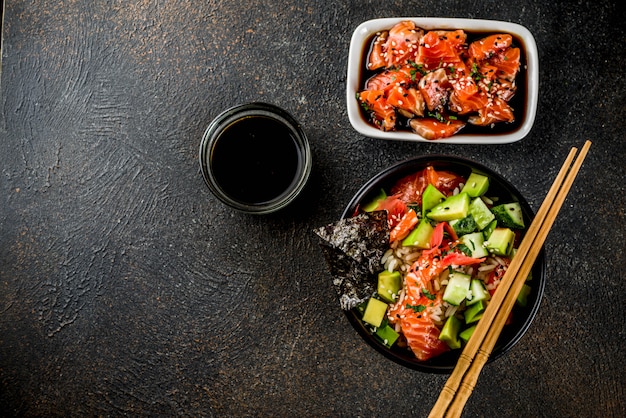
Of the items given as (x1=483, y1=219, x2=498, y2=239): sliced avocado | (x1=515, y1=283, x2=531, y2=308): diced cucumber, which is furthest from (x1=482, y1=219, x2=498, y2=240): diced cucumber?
A: (x1=515, y1=283, x2=531, y2=308): diced cucumber

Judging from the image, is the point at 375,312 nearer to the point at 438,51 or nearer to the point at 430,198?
the point at 430,198

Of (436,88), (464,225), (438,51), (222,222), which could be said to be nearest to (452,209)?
(464,225)

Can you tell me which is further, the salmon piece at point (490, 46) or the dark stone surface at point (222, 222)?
the dark stone surface at point (222, 222)

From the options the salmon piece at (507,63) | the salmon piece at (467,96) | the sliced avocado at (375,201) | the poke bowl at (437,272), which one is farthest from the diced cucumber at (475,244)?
the salmon piece at (507,63)

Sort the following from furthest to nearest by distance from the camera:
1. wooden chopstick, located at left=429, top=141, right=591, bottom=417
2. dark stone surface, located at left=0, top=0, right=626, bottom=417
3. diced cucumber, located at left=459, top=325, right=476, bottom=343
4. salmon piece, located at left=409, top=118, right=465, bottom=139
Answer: dark stone surface, located at left=0, top=0, right=626, bottom=417 → salmon piece, located at left=409, top=118, right=465, bottom=139 → diced cucumber, located at left=459, top=325, right=476, bottom=343 → wooden chopstick, located at left=429, top=141, right=591, bottom=417

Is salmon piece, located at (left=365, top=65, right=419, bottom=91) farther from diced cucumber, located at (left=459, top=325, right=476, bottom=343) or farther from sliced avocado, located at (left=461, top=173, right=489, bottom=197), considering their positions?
diced cucumber, located at (left=459, top=325, right=476, bottom=343)

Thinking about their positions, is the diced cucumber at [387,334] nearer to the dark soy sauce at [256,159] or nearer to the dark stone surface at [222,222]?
the dark stone surface at [222,222]
